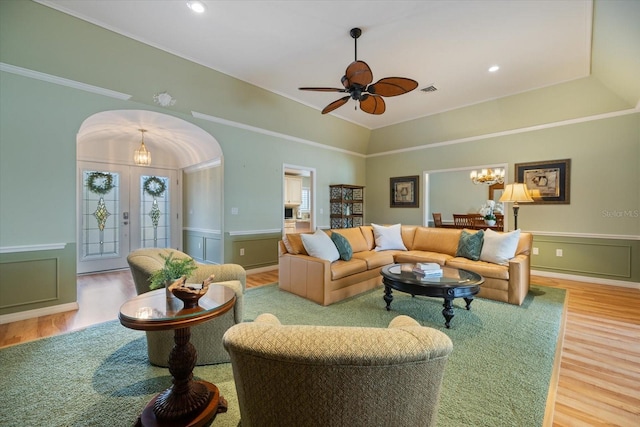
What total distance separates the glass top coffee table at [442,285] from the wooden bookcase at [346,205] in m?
3.60

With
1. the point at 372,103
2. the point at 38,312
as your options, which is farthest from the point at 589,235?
the point at 38,312

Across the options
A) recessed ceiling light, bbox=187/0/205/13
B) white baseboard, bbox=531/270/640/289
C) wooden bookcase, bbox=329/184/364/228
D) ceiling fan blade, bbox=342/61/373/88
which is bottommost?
white baseboard, bbox=531/270/640/289

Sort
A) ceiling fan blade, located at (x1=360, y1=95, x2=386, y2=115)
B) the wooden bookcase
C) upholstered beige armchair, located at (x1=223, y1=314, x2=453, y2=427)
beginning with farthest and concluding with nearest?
1. the wooden bookcase
2. ceiling fan blade, located at (x1=360, y1=95, x2=386, y2=115)
3. upholstered beige armchair, located at (x1=223, y1=314, x2=453, y2=427)

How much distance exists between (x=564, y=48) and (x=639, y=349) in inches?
132

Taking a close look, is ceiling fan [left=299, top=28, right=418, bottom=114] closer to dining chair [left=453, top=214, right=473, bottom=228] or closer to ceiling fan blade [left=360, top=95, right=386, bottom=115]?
ceiling fan blade [left=360, top=95, right=386, bottom=115]

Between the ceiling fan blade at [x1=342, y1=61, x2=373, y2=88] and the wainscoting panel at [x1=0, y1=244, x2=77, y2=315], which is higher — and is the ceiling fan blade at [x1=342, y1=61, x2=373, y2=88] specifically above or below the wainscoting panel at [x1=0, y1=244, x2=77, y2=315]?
above

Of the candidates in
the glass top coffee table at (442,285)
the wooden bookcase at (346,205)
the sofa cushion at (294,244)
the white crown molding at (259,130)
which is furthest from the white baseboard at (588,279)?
the white crown molding at (259,130)

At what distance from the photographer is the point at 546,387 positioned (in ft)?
5.97

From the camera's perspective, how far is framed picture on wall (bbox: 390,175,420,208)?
20.9ft

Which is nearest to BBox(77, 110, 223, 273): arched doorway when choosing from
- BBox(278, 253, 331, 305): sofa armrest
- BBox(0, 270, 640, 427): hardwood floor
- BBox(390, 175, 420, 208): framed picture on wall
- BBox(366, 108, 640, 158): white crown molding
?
BBox(0, 270, 640, 427): hardwood floor

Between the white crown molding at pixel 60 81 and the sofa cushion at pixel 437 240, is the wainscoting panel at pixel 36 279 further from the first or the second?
the sofa cushion at pixel 437 240

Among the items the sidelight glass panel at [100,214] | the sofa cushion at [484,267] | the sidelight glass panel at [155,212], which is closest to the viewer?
the sofa cushion at [484,267]

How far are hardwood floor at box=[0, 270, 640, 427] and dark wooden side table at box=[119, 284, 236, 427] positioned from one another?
75.5 inches

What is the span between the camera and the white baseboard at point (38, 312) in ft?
9.44
